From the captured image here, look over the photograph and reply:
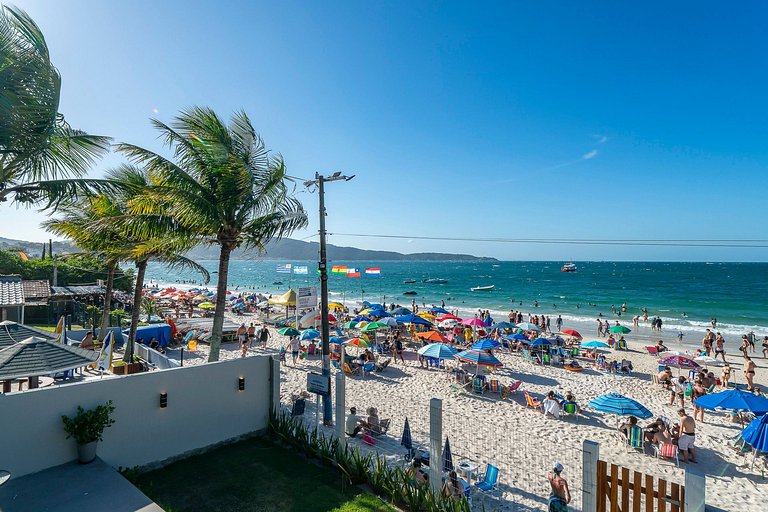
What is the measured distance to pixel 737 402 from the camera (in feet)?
33.2

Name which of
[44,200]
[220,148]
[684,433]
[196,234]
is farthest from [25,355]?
[684,433]

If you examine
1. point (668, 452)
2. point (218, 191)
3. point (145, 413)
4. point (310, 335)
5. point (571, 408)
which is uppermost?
point (218, 191)

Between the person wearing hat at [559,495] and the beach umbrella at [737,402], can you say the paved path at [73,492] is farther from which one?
the beach umbrella at [737,402]

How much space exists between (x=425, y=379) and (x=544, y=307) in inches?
1545

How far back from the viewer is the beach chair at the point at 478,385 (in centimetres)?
1403

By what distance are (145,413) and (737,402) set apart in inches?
546

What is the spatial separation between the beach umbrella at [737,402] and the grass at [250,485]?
9.28 metres

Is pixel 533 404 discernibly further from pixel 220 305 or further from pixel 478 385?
pixel 220 305

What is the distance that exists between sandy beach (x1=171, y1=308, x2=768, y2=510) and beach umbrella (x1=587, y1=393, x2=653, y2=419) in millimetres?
890

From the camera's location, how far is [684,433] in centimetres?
962

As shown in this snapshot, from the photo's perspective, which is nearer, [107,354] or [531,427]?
[107,354]

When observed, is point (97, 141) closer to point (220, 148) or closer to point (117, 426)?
point (220, 148)

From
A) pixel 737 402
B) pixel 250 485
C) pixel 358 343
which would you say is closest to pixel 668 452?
pixel 737 402

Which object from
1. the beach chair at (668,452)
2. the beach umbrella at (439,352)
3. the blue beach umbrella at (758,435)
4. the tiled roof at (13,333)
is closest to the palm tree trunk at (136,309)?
the tiled roof at (13,333)
